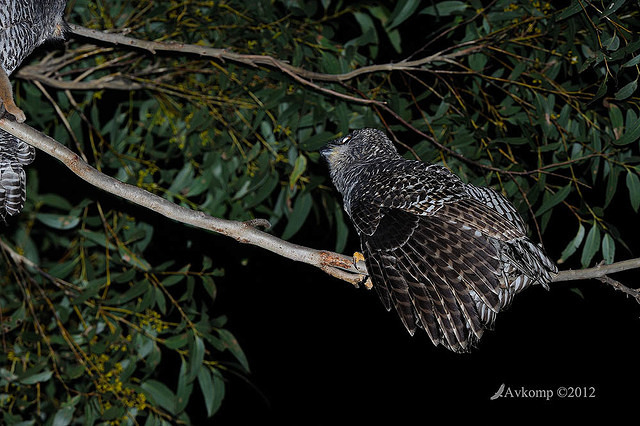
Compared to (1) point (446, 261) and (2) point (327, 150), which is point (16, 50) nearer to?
(2) point (327, 150)

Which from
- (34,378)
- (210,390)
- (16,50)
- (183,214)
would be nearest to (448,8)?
(183,214)

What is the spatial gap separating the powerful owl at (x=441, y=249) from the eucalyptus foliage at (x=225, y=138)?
0.26 metres

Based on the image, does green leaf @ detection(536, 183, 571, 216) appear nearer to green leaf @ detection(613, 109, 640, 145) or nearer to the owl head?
green leaf @ detection(613, 109, 640, 145)

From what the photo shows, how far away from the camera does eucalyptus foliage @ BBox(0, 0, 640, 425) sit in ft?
7.25

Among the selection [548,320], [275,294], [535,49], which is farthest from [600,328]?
[535,49]

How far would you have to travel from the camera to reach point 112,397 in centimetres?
245

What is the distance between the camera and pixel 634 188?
2.08 m

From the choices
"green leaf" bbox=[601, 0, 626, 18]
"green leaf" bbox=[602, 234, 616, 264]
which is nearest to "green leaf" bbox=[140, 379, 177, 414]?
"green leaf" bbox=[602, 234, 616, 264]

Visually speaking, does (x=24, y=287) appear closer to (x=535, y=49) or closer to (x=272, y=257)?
(x=272, y=257)

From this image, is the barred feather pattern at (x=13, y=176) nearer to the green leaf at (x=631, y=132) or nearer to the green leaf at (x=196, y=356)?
the green leaf at (x=196, y=356)

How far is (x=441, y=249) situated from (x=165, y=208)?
2.33 ft

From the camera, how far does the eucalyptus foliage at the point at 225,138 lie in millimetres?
2209

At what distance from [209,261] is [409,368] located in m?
2.67

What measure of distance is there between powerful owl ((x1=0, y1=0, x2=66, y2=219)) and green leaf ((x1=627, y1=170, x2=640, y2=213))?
181cm
